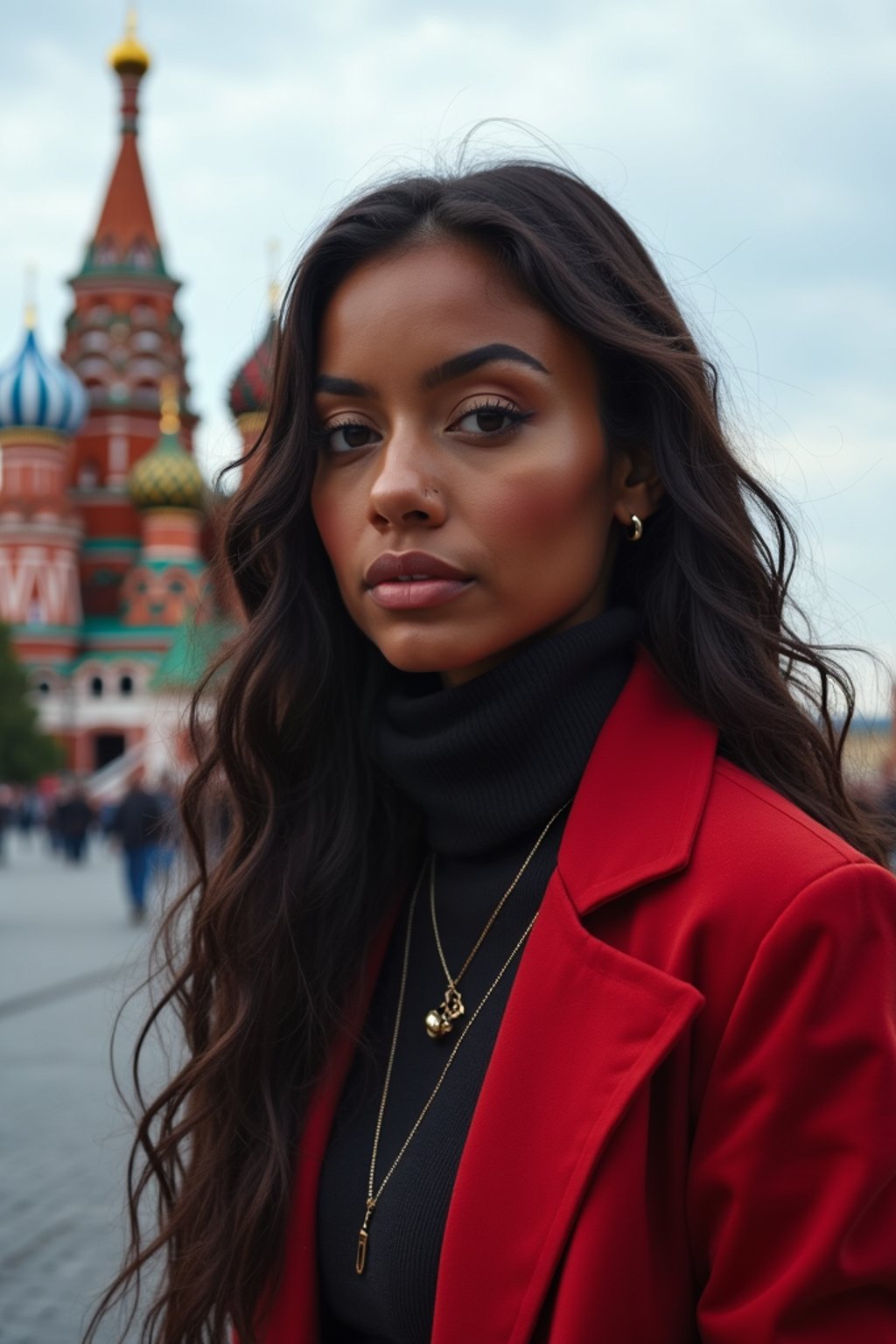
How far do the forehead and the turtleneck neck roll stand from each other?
1.11ft

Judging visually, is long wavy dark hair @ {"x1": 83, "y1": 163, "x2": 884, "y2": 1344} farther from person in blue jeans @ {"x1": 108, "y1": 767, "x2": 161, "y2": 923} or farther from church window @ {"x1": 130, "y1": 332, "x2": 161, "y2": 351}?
church window @ {"x1": 130, "y1": 332, "x2": 161, "y2": 351}

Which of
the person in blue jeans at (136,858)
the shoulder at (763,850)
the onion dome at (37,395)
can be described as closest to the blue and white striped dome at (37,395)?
the onion dome at (37,395)

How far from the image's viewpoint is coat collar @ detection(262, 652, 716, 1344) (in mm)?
1468

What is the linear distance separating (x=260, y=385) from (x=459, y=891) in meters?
2.40

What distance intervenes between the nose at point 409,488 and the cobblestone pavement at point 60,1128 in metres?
1.10

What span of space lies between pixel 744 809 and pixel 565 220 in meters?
0.74

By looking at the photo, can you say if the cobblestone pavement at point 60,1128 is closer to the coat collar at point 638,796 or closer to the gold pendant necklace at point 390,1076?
the gold pendant necklace at point 390,1076

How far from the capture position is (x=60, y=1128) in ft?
21.2

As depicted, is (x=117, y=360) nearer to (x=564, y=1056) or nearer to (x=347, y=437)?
(x=347, y=437)

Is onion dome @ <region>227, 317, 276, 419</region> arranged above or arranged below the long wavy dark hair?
above

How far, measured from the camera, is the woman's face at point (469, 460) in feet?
5.70

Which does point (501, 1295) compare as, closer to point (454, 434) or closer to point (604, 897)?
point (604, 897)

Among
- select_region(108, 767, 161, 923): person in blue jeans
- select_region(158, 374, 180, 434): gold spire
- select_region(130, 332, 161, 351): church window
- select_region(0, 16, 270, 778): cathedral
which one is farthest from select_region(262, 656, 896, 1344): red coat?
select_region(130, 332, 161, 351): church window

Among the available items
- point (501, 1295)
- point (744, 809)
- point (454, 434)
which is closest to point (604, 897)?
point (744, 809)
